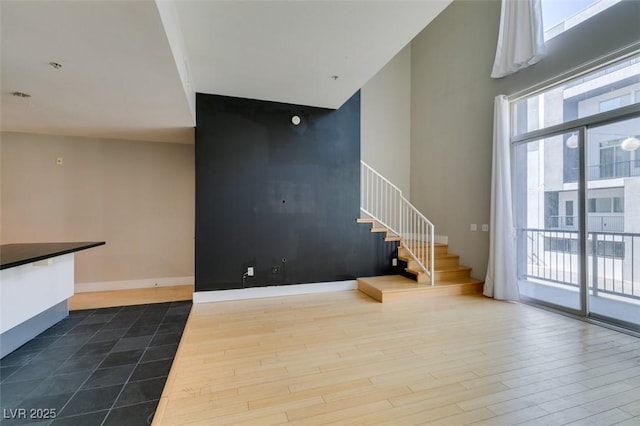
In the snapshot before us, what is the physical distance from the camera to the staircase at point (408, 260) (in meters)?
4.54

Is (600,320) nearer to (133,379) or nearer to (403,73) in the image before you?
(133,379)

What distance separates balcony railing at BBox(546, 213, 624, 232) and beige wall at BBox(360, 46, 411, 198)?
10.2 ft

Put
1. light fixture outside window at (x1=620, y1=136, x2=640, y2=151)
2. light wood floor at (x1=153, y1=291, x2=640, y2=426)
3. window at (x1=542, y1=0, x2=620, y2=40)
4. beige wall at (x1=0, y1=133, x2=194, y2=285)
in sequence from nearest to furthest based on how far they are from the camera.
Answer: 1. light wood floor at (x1=153, y1=291, x2=640, y2=426)
2. light fixture outside window at (x1=620, y1=136, x2=640, y2=151)
3. window at (x1=542, y1=0, x2=620, y2=40)
4. beige wall at (x1=0, y1=133, x2=194, y2=285)

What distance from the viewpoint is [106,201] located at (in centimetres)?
510

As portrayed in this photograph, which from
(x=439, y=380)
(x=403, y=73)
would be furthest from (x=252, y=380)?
(x=403, y=73)

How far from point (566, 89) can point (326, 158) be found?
3.52m

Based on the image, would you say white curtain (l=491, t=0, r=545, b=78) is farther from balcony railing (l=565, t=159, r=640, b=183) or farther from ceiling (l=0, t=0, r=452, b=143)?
ceiling (l=0, t=0, r=452, b=143)

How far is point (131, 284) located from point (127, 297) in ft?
2.08

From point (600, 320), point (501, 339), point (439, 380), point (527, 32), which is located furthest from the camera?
point (527, 32)

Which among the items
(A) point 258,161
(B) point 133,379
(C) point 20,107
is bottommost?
(B) point 133,379

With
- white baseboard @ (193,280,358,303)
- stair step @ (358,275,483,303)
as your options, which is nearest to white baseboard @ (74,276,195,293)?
white baseboard @ (193,280,358,303)

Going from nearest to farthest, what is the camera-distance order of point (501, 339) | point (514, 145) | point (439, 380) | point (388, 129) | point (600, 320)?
point (439, 380) → point (501, 339) → point (600, 320) → point (514, 145) → point (388, 129)

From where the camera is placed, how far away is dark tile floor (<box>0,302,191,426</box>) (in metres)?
1.93

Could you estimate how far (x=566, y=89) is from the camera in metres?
3.82
